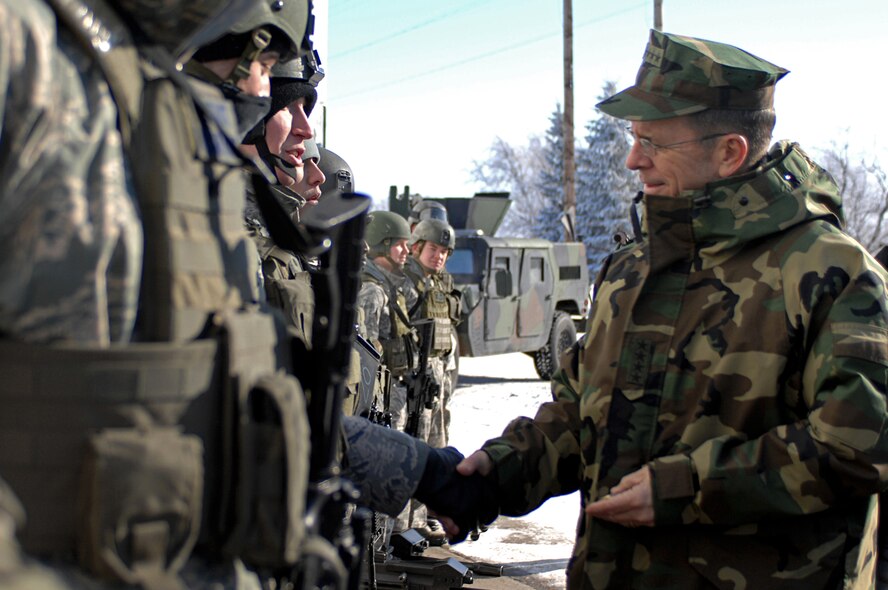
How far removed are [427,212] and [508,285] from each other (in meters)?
2.18

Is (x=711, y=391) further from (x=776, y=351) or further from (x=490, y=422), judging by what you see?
(x=490, y=422)

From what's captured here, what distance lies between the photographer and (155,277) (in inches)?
50.0

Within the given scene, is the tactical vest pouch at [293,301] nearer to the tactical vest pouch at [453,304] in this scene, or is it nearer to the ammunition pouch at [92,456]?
the ammunition pouch at [92,456]

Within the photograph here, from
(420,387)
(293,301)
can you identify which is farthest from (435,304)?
(293,301)

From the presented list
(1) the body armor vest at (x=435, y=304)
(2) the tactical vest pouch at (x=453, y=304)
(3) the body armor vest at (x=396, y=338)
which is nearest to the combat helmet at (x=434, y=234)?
(1) the body armor vest at (x=435, y=304)

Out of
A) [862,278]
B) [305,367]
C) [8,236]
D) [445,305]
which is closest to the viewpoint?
[8,236]

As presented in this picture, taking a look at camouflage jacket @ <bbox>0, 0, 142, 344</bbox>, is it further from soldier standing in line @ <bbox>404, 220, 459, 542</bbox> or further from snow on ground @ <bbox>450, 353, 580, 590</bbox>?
soldier standing in line @ <bbox>404, 220, 459, 542</bbox>

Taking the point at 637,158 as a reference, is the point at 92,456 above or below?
below

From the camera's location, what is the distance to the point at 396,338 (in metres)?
7.09

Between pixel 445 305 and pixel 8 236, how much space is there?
715 cm

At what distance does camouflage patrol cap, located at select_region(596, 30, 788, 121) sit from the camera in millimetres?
2391

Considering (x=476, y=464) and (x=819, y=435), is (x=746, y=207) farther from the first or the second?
(x=476, y=464)

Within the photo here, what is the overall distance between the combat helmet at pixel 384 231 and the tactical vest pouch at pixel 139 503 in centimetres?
634

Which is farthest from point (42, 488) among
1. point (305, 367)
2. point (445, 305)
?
point (445, 305)
